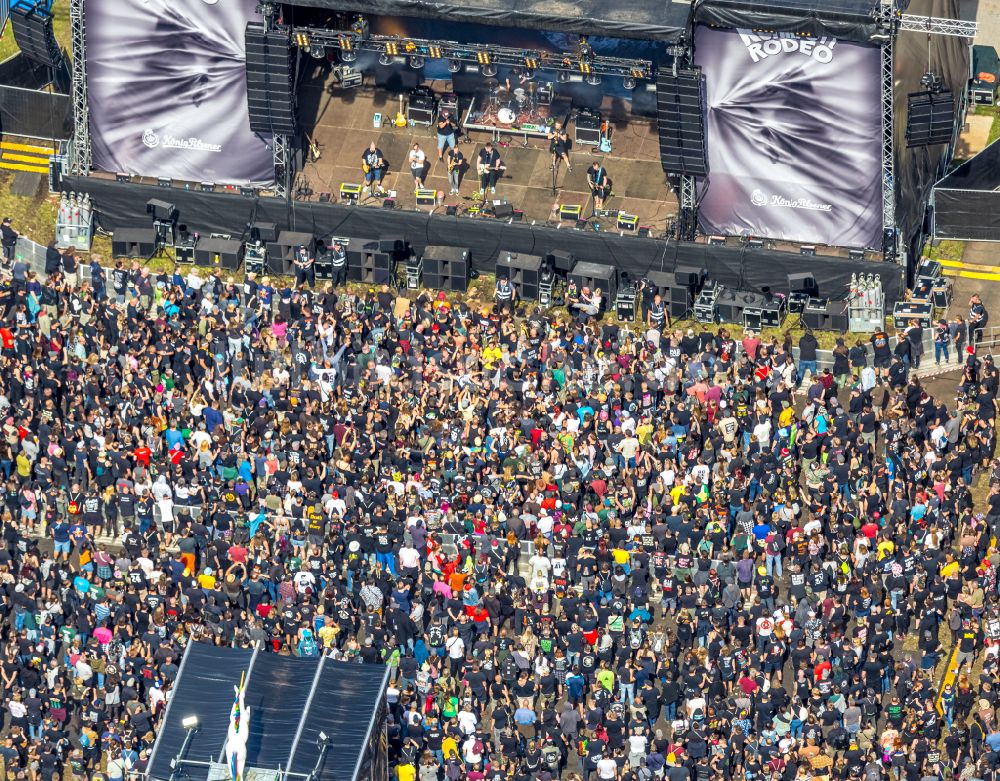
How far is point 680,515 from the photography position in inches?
2383

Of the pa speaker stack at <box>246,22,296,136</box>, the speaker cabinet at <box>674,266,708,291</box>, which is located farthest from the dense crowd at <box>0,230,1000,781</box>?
the pa speaker stack at <box>246,22,296,136</box>

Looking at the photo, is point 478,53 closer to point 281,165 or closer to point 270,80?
point 270,80

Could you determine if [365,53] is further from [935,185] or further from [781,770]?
[781,770]

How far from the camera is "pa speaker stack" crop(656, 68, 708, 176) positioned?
6806cm

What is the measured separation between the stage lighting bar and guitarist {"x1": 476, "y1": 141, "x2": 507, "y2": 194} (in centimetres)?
225

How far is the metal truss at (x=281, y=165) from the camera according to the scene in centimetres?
7156

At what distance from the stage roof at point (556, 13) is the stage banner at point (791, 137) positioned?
979mm

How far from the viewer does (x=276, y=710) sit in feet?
179

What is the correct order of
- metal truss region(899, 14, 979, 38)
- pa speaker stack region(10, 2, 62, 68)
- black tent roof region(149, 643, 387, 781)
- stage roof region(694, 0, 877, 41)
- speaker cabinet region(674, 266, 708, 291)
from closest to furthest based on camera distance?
black tent roof region(149, 643, 387, 781), metal truss region(899, 14, 979, 38), stage roof region(694, 0, 877, 41), speaker cabinet region(674, 266, 708, 291), pa speaker stack region(10, 2, 62, 68)

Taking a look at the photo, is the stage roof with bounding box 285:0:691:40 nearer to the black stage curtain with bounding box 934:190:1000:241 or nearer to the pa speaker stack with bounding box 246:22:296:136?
the pa speaker stack with bounding box 246:22:296:136

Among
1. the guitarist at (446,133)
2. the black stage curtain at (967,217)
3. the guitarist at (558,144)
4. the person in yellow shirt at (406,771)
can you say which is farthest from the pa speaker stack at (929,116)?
the person in yellow shirt at (406,771)

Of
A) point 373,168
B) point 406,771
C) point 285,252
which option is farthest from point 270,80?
point 406,771

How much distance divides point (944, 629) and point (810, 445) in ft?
16.0

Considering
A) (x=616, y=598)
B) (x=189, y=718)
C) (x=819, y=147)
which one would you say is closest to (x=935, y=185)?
(x=819, y=147)
